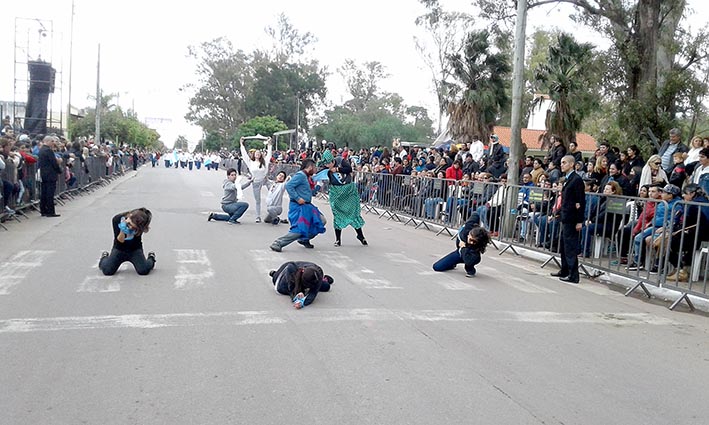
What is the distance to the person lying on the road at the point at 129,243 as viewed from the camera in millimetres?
8703

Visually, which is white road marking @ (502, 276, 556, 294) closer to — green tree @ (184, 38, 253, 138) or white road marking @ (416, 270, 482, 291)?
white road marking @ (416, 270, 482, 291)

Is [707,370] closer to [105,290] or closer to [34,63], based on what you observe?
[105,290]

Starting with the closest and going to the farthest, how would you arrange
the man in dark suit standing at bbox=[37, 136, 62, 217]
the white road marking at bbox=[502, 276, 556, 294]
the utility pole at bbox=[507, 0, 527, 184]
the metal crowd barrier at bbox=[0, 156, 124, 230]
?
the white road marking at bbox=[502, 276, 556, 294] → the metal crowd barrier at bbox=[0, 156, 124, 230] → the utility pole at bbox=[507, 0, 527, 184] → the man in dark suit standing at bbox=[37, 136, 62, 217]

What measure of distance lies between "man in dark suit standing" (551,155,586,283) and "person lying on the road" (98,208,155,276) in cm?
618

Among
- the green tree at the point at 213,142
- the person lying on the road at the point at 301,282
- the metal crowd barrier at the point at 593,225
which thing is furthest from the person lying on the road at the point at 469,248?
the green tree at the point at 213,142

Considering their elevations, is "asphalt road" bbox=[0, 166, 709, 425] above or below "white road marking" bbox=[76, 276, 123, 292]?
above

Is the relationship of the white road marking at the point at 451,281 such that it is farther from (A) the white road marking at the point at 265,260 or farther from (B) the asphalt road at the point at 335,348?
(A) the white road marking at the point at 265,260

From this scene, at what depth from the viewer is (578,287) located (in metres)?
9.95

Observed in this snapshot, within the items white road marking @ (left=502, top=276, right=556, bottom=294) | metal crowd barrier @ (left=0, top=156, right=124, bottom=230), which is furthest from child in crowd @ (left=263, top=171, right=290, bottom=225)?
white road marking @ (left=502, top=276, right=556, bottom=294)

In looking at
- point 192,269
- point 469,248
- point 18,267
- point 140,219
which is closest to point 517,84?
point 469,248

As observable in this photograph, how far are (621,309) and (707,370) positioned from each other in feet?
8.21

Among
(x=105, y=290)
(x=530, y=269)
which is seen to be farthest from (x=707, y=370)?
(x=105, y=290)

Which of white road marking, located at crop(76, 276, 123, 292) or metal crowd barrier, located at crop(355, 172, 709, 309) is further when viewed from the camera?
metal crowd barrier, located at crop(355, 172, 709, 309)

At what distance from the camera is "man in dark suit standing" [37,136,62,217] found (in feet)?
50.7
